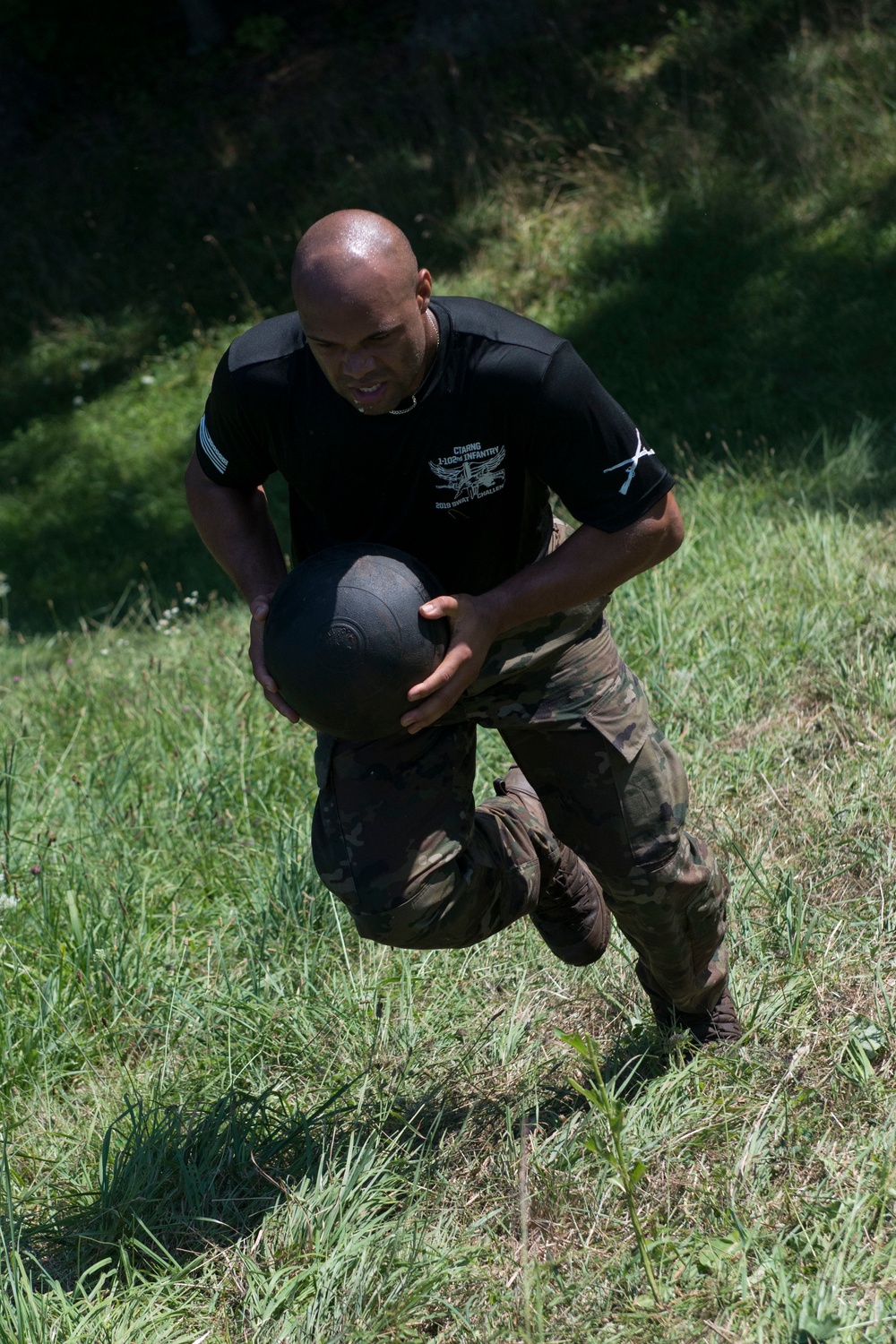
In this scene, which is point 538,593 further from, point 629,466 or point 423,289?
point 423,289

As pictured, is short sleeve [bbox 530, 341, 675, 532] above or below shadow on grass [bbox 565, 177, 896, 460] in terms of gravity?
above

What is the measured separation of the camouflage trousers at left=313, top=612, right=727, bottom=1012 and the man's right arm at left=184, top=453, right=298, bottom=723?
443 millimetres

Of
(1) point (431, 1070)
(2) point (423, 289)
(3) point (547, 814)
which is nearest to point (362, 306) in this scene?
(2) point (423, 289)

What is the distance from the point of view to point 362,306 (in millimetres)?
2844

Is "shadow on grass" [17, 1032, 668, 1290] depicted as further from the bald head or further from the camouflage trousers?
the bald head

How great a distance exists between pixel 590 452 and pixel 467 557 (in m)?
0.48

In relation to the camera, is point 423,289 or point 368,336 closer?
point 368,336

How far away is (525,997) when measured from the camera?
3846 mm

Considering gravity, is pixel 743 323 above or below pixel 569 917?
below

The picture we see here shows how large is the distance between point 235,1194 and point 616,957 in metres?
1.32

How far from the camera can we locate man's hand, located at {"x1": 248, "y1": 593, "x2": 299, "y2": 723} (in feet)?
10.2

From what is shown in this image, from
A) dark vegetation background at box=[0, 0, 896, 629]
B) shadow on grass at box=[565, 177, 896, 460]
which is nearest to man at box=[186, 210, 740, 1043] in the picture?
dark vegetation background at box=[0, 0, 896, 629]

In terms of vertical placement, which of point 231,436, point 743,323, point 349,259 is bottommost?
point 743,323

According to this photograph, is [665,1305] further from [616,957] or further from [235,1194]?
[616,957]
